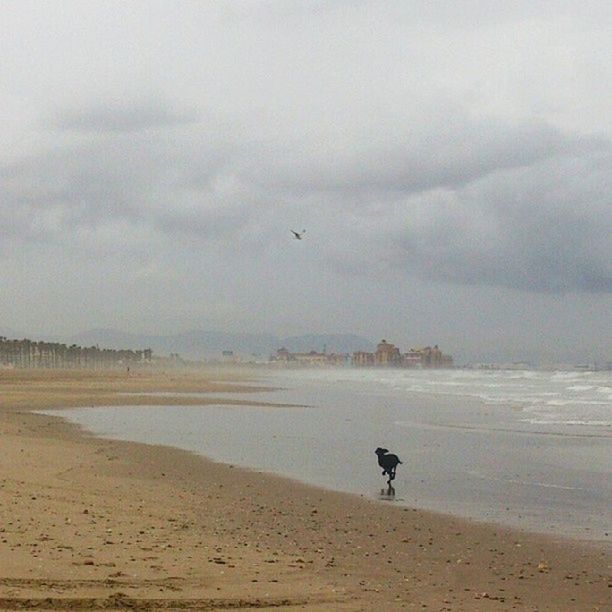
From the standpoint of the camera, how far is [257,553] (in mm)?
10023

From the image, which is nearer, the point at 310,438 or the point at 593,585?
the point at 593,585

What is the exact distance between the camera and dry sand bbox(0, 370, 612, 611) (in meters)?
8.05

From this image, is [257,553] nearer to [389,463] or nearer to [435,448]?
[389,463]

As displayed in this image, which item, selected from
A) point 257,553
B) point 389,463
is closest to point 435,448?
point 389,463

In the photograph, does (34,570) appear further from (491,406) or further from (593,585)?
(491,406)

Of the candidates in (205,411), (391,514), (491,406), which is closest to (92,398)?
(205,411)

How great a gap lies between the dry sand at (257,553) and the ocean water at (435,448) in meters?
1.57

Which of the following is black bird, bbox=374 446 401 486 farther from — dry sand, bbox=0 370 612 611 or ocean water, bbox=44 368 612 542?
dry sand, bbox=0 370 612 611

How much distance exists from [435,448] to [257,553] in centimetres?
1441

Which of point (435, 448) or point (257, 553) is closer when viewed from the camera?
point (257, 553)

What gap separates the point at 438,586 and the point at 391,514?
15.4ft

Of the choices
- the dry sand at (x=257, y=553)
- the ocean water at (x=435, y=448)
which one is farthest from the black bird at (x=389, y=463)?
the dry sand at (x=257, y=553)

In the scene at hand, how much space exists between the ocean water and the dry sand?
1.57 meters

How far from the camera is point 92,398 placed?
52594mm
